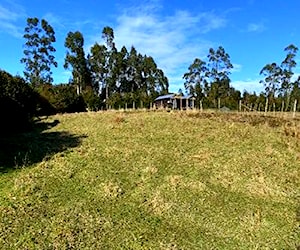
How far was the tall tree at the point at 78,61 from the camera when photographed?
45219mm

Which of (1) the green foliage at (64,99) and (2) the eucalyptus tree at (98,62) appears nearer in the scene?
(1) the green foliage at (64,99)

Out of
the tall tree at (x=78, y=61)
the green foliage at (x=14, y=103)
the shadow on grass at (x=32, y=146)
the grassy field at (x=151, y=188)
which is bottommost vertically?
the grassy field at (x=151, y=188)

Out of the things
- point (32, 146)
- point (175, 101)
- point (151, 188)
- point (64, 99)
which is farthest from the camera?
point (175, 101)

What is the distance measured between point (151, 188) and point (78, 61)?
39087 millimetres

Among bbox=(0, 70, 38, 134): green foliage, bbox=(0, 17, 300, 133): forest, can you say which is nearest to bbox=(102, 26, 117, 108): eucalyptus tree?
bbox=(0, 17, 300, 133): forest

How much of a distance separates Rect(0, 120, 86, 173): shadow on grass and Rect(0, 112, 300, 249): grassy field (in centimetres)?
4

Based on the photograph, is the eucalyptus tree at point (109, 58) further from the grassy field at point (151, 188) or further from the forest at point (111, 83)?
the grassy field at point (151, 188)

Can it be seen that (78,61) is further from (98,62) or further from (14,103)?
(14,103)

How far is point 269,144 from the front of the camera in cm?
1402

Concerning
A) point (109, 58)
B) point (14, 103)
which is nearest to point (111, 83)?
point (109, 58)

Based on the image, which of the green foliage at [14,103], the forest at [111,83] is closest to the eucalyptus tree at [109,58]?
the forest at [111,83]

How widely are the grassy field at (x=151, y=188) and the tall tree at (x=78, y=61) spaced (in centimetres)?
3129

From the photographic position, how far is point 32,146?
13.5m

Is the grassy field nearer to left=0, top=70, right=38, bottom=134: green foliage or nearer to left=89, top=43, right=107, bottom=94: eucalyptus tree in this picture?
left=0, top=70, right=38, bottom=134: green foliage
